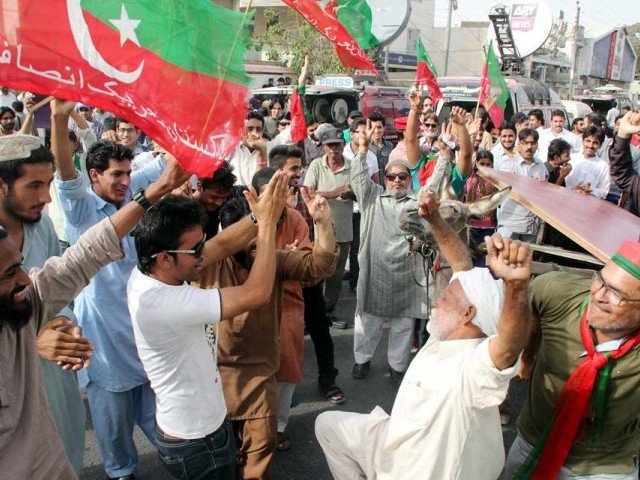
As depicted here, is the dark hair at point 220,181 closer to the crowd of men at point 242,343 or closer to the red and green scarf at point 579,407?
the crowd of men at point 242,343

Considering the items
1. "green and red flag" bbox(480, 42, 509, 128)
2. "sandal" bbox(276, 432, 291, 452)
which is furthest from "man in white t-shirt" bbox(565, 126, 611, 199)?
"sandal" bbox(276, 432, 291, 452)

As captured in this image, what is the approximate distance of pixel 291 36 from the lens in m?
26.2

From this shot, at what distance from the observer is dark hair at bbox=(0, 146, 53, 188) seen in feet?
7.50

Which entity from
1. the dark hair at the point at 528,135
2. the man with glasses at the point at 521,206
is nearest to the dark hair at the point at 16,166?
the man with glasses at the point at 521,206

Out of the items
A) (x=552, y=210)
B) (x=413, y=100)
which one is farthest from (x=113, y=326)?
(x=413, y=100)

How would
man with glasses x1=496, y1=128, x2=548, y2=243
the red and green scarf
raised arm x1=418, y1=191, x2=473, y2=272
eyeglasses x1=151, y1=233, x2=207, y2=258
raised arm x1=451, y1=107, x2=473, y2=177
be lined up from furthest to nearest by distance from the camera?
1. man with glasses x1=496, y1=128, x2=548, y2=243
2. raised arm x1=451, y1=107, x2=473, y2=177
3. raised arm x1=418, y1=191, x2=473, y2=272
4. eyeglasses x1=151, y1=233, x2=207, y2=258
5. the red and green scarf

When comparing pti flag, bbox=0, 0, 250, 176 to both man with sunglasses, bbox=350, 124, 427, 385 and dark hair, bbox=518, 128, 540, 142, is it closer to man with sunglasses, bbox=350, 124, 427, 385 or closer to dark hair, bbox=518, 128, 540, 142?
man with sunglasses, bbox=350, 124, 427, 385

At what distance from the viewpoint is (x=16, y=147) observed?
7.52 ft

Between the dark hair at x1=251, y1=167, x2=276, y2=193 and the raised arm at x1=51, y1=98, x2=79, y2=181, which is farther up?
the raised arm at x1=51, y1=98, x2=79, y2=181

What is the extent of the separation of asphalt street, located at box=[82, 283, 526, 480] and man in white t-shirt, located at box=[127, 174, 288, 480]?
1.23 meters

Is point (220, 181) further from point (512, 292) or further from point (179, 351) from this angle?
point (512, 292)

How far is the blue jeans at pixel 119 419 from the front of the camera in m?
3.11

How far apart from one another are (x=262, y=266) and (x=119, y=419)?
148 cm

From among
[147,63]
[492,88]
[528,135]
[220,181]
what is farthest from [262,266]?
[492,88]
